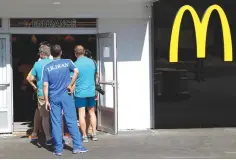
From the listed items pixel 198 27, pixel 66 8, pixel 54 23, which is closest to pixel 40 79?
pixel 54 23

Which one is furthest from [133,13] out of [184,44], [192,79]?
[192,79]

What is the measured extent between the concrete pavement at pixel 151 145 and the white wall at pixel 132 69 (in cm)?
43

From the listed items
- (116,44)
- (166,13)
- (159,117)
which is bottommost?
(159,117)

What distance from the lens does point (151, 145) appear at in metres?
8.00

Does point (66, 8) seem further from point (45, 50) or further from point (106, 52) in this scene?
point (45, 50)

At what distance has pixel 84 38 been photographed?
32.8 feet

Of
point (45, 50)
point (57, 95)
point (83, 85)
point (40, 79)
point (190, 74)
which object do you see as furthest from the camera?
point (190, 74)

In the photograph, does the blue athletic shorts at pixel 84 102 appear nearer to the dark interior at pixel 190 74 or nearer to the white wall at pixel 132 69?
the white wall at pixel 132 69

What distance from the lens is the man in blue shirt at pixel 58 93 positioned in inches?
278

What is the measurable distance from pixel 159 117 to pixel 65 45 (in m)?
2.61

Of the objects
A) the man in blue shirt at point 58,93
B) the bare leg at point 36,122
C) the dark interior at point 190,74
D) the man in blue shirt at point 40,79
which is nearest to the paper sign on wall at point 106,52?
the dark interior at point 190,74

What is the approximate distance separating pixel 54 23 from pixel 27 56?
1.65 meters

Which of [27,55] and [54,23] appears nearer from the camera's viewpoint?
[54,23]
